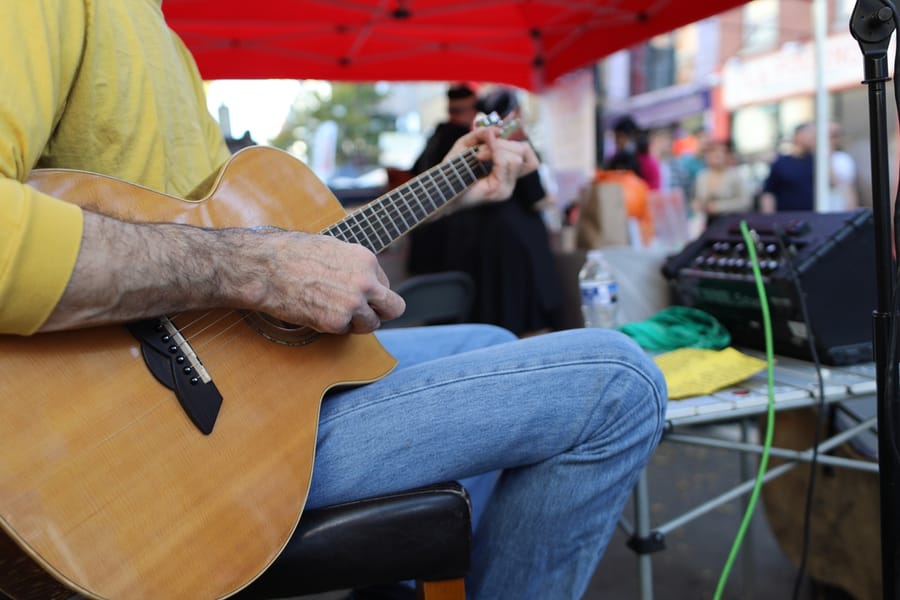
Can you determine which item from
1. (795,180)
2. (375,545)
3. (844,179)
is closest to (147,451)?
(375,545)

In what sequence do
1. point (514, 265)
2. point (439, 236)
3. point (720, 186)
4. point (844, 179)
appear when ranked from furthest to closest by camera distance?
point (720, 186)
point (844, 179)
point (439, 236)
point (514, 265)

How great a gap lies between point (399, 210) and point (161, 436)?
551mm

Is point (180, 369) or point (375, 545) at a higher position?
point (180, 369)

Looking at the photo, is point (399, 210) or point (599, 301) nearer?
point (399, 210)

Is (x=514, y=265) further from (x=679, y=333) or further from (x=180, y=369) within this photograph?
(x=180, y=369)

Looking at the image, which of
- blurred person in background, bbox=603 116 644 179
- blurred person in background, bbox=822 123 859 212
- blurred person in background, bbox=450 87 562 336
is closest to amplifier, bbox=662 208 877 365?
blurred person in background, bbox=450 87 562 336

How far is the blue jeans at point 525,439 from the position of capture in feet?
3.34

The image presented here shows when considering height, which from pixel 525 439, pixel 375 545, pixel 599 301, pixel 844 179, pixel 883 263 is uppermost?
pixel 844 179

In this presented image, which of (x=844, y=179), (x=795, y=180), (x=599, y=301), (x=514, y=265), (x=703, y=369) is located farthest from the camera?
(x=844, y=179)

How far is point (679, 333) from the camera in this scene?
1.90 meters

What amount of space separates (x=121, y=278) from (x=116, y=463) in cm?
21

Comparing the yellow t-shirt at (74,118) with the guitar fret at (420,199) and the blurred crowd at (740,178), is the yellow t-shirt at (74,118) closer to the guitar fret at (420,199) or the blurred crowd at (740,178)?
the guitar fret at (420,199)

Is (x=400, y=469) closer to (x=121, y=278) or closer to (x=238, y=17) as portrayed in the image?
(x=121, y=278)

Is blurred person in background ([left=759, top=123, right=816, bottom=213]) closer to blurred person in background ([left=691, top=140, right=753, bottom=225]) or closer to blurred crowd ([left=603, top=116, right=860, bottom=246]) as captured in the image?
blurred crowd ([left=603, top=116, right=860, bottom=246])
